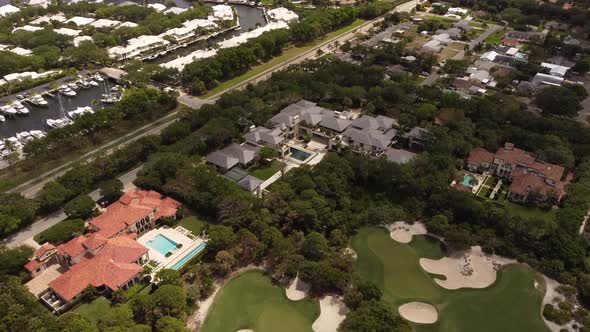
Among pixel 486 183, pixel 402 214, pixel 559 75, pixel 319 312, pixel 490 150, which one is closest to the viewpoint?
pixel 319 312

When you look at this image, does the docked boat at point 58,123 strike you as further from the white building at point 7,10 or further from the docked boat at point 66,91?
the white building at point 7,10

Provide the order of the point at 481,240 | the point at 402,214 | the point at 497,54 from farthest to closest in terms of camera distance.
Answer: the point at 497,54 < the point at 402,214 < the point at 481,240

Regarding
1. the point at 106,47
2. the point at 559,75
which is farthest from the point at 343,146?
the point at 106,47

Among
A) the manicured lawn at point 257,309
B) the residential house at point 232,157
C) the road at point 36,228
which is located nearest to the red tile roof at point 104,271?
the manicured lawn at point 257,309

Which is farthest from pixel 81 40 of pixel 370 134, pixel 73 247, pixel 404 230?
pixel 404 230

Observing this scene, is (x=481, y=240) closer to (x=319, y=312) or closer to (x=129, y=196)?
(x=319, y=312)

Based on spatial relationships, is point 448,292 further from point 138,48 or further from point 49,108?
point 138,48

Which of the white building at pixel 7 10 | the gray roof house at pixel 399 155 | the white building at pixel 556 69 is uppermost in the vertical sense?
the white building at pixel 7 10
